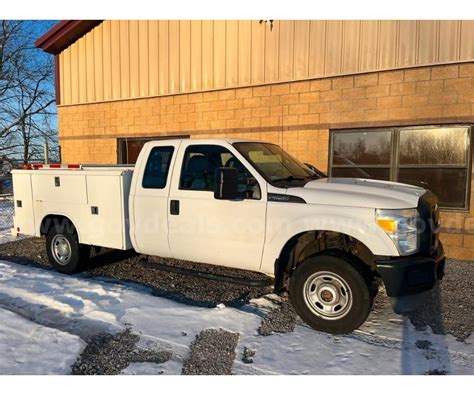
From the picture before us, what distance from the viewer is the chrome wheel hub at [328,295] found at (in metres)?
3.77

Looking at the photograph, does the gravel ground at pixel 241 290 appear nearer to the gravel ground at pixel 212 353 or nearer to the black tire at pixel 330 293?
the black tire at pixel 330 293

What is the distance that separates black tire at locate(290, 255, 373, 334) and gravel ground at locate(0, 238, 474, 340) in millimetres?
315

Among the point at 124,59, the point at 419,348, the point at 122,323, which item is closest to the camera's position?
the point at 419,348

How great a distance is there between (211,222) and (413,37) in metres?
5.54

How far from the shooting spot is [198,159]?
471 centimetres

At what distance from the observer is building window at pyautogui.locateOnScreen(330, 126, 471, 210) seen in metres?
Result: 6.93

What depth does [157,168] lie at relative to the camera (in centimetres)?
492

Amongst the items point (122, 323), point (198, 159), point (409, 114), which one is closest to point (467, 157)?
point (409, 114)

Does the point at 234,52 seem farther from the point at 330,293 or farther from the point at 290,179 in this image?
the point at 330,293

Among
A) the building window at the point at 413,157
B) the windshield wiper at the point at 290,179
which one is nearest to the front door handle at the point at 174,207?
the windshield wiper at the point at 290,179

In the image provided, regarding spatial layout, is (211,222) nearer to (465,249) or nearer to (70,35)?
(465,249)

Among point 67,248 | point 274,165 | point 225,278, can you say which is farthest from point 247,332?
point 67,248

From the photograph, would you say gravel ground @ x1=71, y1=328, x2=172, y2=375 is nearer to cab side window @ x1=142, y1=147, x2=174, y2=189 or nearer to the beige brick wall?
cab side window @ x1=142, y1=147, x2=174, y2=189

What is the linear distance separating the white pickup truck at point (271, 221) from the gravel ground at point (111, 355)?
1.37m
